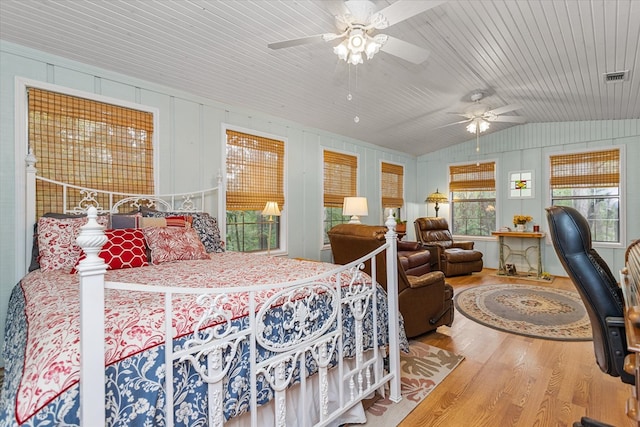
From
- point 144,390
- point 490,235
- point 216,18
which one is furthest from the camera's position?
point 490,235

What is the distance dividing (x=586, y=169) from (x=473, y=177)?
1817mm

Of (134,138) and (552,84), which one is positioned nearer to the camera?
(134,138)

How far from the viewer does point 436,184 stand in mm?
7098

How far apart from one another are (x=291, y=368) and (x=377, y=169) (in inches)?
205

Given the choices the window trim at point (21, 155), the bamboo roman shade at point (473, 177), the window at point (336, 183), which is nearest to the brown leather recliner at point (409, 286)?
the window at point (336, 183)

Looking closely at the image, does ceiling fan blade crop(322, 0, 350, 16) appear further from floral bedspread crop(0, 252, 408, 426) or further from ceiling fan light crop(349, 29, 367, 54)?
floral bedspread crop(0, 252, 408, 426)

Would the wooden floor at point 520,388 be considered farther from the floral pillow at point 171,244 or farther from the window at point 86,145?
the window at point 86,145

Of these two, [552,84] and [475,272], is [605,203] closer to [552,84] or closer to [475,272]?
[475,272]

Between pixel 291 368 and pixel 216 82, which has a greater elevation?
pixel 216 82

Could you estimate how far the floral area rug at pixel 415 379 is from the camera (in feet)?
6.15

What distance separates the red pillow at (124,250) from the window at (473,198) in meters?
6.29

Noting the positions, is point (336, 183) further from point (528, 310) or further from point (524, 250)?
point (524, 250)

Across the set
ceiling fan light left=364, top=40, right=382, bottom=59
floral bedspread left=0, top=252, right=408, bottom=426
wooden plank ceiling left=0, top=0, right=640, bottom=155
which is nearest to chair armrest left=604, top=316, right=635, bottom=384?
floral bedspread left=0, top=252, right=408, bottom=426

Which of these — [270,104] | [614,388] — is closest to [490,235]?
[614,388]
